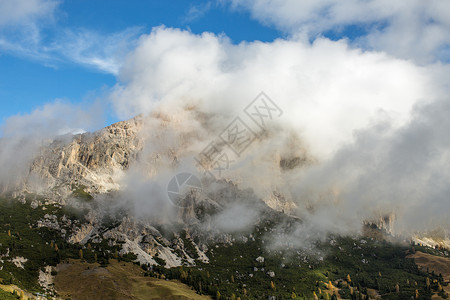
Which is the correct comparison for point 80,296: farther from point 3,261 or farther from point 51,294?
point 3,261

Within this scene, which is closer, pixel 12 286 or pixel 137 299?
pixel 12 286

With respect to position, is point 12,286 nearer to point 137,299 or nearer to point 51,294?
point 51,294

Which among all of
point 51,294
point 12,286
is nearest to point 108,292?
point 51,294

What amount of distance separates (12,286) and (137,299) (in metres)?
65.1

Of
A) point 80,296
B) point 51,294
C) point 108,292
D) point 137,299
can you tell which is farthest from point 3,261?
point 137,299

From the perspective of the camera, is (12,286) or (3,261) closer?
(12,286)

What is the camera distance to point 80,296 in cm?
19512

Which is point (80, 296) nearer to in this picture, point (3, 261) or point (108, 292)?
point (108, 292)

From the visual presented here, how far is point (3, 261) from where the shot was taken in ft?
652

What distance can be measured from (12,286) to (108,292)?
51.1m

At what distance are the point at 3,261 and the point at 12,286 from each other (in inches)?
1599

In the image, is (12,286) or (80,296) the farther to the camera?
(80,296)

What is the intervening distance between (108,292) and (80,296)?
49.4ft

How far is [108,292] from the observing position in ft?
656
